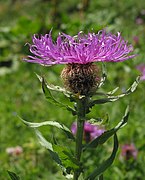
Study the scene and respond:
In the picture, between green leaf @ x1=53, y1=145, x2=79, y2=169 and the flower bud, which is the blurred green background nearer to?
the flower bud

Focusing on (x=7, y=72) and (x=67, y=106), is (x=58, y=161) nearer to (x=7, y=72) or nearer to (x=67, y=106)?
(x=67, y=106)

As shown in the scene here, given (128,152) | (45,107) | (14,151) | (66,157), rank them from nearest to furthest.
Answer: (66,157)
(128,152)
(14,151)
(45,107)

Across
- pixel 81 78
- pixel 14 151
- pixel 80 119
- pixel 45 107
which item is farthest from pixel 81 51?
pixel 45 107

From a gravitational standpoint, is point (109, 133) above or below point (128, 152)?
above

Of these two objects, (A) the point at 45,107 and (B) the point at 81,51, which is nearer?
(B) the point at 81,51

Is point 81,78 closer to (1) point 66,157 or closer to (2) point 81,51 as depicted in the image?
(2) point 81,51

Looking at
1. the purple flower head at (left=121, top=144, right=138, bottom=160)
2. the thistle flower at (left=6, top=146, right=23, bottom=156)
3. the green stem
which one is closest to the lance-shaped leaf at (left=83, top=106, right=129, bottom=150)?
the green stem

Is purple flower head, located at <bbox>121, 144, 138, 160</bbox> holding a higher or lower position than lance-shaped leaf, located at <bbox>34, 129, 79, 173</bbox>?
lower

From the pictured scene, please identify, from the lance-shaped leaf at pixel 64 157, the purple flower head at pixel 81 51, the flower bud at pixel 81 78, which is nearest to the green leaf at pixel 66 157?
the lance-shaped leaf at pixel 64 157

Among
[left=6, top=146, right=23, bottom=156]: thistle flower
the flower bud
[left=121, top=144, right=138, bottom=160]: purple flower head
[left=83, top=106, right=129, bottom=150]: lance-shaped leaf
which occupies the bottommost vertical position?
[left=6, top=146, right=23, bottom=156]: thistle flower
